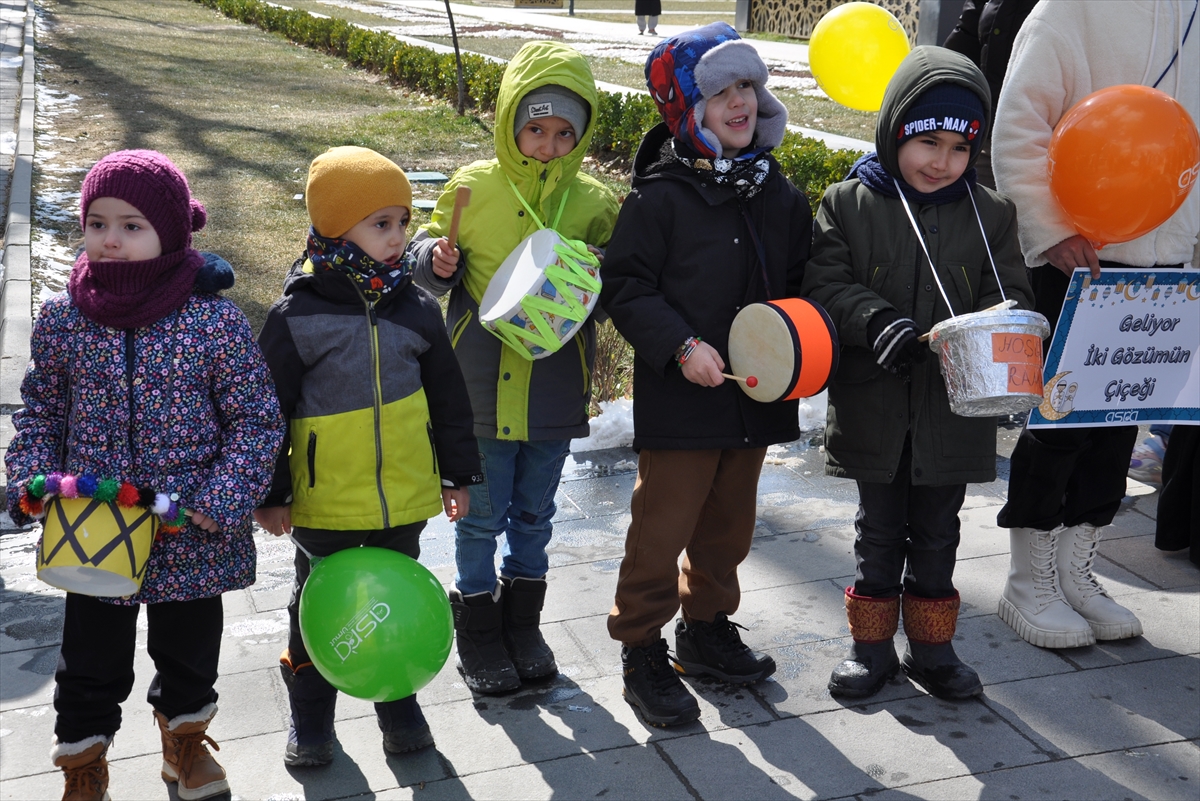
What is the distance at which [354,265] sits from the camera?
2750 millimetres

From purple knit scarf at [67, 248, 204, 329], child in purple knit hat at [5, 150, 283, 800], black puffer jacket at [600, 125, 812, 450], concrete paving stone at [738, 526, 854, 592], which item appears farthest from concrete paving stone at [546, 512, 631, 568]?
purple knit scarf at [67, 248, 204, 329]

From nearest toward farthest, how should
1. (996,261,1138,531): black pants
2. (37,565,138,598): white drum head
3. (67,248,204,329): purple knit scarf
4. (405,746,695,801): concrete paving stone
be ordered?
(37,565,138,598): white drum head < (67,248,204,329): purple knit scarf < (405,746,695,801): concrete paving stone < (996,261,1138,531): black pants

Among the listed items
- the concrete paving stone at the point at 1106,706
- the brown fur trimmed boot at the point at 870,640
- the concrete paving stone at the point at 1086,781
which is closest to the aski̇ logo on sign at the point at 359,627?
the concrete paving stone at the point at 1086,781

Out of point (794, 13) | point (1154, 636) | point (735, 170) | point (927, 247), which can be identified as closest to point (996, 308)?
point (927, 247)

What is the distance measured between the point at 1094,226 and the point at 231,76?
15.5 m

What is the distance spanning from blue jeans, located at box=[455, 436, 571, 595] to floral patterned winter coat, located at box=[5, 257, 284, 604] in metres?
0.78

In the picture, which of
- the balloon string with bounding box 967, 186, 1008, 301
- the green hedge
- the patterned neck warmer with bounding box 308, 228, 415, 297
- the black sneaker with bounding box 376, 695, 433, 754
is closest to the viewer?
the patterned neck warmer with bounding box 308, 228, 415, 297

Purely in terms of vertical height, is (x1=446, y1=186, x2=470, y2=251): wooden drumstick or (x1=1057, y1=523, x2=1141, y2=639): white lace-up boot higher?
(x1=446, y1=186, x2=470, y2=251): wooden drumstick

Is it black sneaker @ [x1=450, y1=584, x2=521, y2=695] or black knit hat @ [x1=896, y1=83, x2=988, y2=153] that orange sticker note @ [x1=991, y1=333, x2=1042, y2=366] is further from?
black sneaker @ [x1=450, y1=584, x2=521, y2=695]

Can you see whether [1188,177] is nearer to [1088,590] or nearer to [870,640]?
[1088,590]

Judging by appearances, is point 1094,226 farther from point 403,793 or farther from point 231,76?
point 231,76

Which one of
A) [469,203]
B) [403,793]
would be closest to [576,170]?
[469,203]

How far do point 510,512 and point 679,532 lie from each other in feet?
1.81

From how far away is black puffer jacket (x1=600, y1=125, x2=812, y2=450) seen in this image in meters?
3.04
